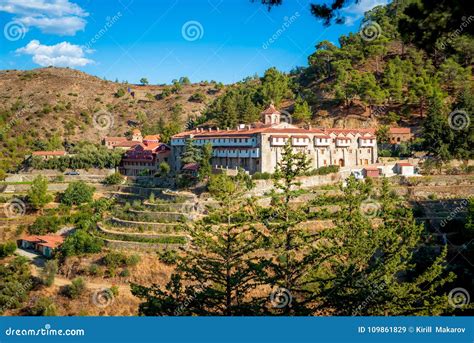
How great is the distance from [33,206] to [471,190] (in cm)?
4421

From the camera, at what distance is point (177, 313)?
17797 millimetres

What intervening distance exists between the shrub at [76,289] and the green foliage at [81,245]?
3.99 metres

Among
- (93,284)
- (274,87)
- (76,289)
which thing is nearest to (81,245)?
(93,284)

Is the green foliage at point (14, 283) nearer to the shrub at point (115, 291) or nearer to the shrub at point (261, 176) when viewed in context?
the shrub at point (115, 291)

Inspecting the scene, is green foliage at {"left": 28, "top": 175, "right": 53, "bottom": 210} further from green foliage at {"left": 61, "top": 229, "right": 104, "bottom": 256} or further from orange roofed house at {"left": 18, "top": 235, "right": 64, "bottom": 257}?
green foliage at {"left": 61, "top": 229, "right": 104, "bottom": 256}

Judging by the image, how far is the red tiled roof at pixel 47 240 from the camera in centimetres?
4100

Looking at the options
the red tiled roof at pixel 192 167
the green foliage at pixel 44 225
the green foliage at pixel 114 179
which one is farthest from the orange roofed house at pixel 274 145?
the green foliage at pixel 44 225

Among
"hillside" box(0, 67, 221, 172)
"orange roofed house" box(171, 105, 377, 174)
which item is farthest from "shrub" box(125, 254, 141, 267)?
"hillside" box(0, 67, 221, 172)

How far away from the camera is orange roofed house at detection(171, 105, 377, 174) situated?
47.5 meters

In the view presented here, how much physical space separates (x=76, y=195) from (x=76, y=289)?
20.7 metres

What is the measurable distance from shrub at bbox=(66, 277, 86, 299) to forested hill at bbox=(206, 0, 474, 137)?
35.3m

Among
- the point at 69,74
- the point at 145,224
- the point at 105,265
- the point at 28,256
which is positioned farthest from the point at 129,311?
the point at 69,74

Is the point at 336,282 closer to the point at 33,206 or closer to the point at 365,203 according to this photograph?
the point at 365,203

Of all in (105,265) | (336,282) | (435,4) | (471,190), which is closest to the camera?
(435,4)
